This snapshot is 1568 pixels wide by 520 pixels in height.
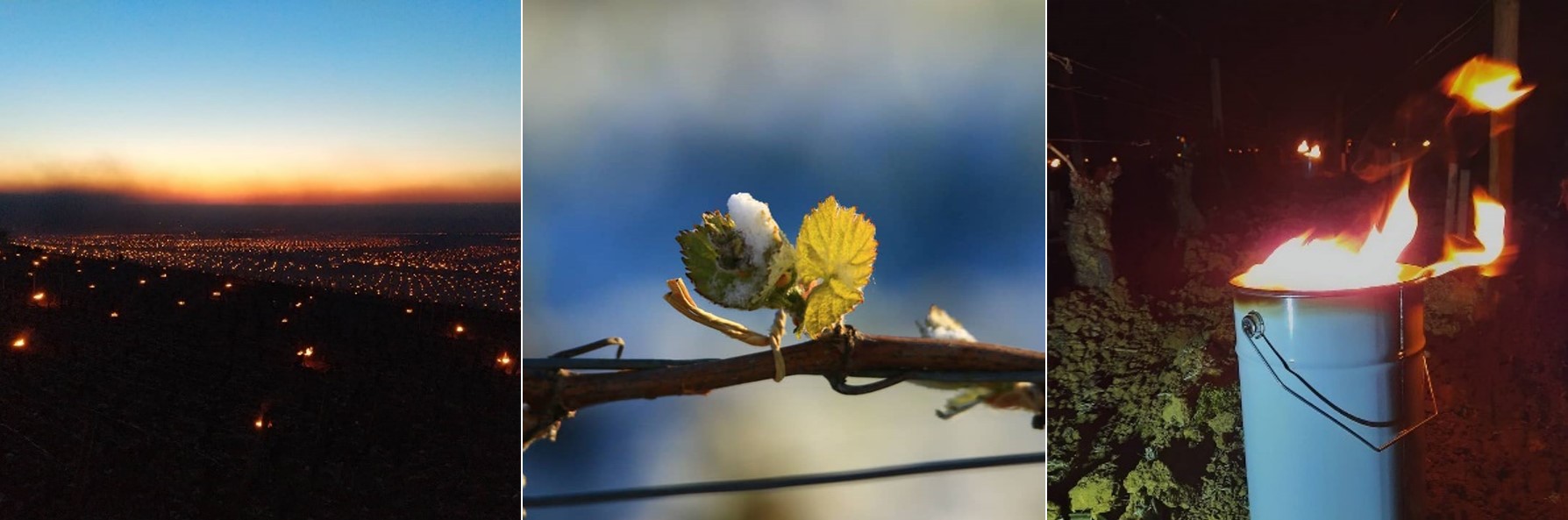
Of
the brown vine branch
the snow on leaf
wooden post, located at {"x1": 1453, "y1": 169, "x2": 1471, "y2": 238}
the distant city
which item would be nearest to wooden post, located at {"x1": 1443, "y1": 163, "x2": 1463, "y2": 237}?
wooden post, located at {"x1": 1453, "y1": 169, "x2": 1471, "y2": 238}

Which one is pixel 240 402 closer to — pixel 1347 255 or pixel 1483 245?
pixel 1347 255

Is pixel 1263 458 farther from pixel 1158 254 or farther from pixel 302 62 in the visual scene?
pixel 302 62

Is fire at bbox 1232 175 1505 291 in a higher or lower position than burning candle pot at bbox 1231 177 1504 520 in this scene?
higher

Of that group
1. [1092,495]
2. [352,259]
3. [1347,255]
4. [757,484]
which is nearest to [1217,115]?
[1347,255]

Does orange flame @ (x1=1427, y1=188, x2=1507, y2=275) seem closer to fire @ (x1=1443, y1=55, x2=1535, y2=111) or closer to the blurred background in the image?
fire @ (x1=1443, y1=55, x2=1535, y2=111)

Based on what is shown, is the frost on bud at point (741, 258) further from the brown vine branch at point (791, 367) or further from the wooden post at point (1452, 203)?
the wooden post at point (1452, 203)

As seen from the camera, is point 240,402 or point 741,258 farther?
point 240,402
